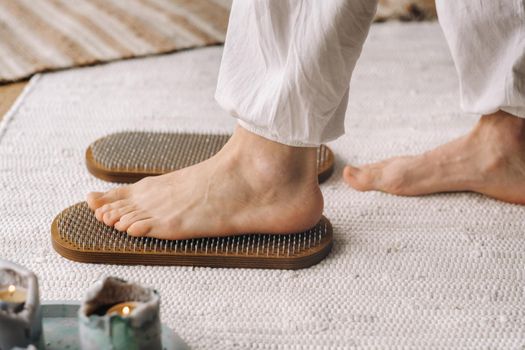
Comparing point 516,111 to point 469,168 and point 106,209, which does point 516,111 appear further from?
point 106,209

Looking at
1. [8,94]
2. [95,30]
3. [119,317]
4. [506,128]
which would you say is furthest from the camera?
[95,30]

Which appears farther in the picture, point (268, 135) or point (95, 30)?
point (95, 30)

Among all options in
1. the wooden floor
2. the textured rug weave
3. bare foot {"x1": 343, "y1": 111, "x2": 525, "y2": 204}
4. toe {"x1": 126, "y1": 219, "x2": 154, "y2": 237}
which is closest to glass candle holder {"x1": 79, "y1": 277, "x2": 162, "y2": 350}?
toe {"x1": 126, "y1": 219, "x2": 154, "y2": 237}

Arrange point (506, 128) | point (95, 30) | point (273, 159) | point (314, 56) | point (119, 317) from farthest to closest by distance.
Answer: point (95, 30)
point (506, 128)
point (273, 159)
point (314, 56)
point (119, 317)

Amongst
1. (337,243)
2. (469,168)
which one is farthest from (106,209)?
(469,168)

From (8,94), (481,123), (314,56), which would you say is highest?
(314,56)

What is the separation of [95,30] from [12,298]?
139 centimetres

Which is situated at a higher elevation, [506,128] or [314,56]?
[314,56]

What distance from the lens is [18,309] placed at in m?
0.67

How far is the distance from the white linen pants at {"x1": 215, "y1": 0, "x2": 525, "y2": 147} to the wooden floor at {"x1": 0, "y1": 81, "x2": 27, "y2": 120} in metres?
0.71

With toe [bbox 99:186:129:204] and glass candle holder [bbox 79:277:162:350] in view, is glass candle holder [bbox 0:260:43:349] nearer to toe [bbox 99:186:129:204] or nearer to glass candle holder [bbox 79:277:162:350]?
glass candle holder [bbox 79:277:162:350]

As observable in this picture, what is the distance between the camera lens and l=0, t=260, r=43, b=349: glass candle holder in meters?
0.66

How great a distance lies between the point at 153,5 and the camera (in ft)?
7.13

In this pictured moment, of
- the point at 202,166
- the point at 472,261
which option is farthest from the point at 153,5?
the point at 472,261
